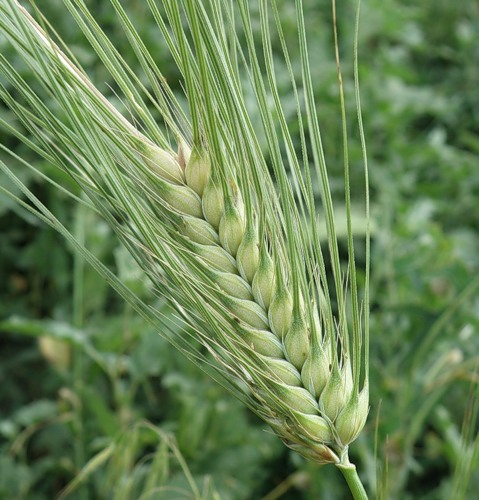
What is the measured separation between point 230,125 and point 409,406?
3.16 ft

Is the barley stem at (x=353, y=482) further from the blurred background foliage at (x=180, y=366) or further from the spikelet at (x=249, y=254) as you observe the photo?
the blurred background foliage at (x=180, y=366)

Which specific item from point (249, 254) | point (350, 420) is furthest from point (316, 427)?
point (249, 254)

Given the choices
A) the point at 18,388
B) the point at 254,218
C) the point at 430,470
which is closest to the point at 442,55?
the point at 430,470

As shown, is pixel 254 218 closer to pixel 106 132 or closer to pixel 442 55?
pixel 106 132

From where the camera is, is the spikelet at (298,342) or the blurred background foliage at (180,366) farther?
the blurred background foliage at (180,366)

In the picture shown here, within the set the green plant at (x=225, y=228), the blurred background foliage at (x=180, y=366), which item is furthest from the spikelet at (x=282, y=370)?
the blurred background foliage at (x=180, y=366)

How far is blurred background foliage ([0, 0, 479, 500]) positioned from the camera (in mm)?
1317

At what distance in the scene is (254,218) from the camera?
64cm

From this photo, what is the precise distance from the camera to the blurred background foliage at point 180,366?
132cm

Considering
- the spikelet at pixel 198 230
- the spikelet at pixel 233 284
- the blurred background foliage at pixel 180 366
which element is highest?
the spikelet at pixel 198 230

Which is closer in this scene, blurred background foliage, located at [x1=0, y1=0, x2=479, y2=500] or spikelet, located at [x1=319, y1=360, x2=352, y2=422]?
spikelet, located at [x1=319, y1=360, x2=352, y2=422]

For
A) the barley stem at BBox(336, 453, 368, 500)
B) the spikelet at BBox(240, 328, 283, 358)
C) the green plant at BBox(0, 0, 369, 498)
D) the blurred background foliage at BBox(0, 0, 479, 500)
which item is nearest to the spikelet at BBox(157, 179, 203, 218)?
the green plant at BBox(0, 0, 369, 498)

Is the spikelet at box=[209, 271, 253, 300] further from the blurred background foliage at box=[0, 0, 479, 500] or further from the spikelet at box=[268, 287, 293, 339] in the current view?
the blurred background foliage at box=[0, 0, 479, 500]

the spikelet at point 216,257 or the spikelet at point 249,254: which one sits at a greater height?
the spikelet at point 249,254
